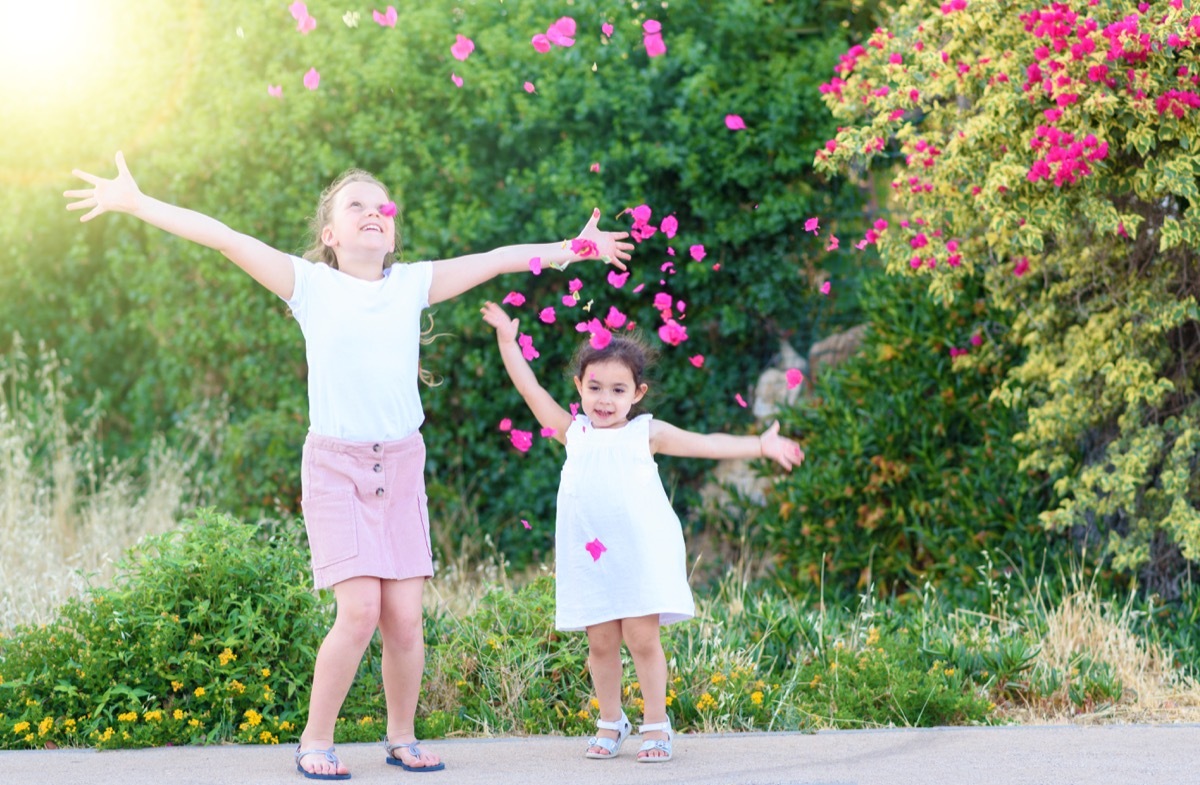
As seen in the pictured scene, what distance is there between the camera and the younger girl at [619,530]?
3926 mm

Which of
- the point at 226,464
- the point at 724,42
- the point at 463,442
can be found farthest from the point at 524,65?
the point at 226,464

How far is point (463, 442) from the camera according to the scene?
326 inches

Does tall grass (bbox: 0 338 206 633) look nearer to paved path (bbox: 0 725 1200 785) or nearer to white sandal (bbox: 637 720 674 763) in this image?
paved path (bbox: 0 725 1200 785)

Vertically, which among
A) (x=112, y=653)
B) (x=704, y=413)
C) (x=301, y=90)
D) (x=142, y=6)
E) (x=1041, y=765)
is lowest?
(x=1041, y=765)

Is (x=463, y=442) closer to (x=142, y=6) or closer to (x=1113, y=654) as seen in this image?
(x=142, y=6)

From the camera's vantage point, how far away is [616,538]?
13.0 ft

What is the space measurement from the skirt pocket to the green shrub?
789 millimetres

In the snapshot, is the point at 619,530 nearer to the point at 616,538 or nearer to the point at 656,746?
the point at 616,538

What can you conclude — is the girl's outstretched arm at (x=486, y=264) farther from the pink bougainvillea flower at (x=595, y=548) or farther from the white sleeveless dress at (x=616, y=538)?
the pink bougainvillea flower at (x=595, y=548)

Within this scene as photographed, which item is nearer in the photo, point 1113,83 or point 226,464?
point 1113,83

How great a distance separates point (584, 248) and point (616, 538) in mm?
867

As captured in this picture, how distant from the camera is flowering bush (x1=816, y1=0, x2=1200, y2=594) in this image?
16.3 ft

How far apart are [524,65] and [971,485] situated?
339cm

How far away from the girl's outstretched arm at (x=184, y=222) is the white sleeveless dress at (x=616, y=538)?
3.32ft
